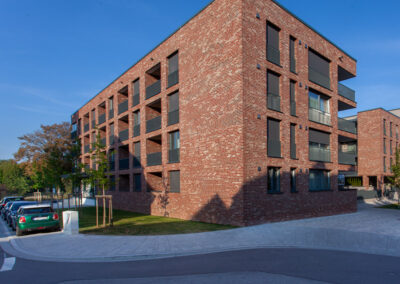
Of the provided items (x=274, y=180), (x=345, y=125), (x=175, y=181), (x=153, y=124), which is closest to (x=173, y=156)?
(x=175, y=181)

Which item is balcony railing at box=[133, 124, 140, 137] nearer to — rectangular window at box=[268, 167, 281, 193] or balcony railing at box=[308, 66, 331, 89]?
rectangular window at box=[268, 167, 281, 193]

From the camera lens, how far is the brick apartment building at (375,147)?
119ft

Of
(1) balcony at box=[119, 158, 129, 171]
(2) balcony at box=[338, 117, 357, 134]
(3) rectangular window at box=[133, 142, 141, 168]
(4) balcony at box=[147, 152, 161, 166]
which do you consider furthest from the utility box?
(2) balcony at box=[338, 117, 357, 134]

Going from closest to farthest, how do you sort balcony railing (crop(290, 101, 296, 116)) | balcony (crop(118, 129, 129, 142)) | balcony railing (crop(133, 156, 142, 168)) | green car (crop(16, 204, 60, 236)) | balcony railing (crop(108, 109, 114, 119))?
1. green car (crop(16, 204, 60, 236))
2. balcony railing (crop(290, 101, 296, 116))
3. balcony railing (crop(133, 156, 142, 168))
4. balcony (crop(118, 129, 129, 142))
5. balcony railing (crop(108, 109, 114, 119))

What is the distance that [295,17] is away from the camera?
18078mm

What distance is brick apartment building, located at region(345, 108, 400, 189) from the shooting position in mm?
36281

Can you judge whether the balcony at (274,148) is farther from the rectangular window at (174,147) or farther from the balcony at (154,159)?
the balcony at (154,159)

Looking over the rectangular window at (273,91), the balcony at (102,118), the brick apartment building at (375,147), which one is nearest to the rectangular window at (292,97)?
the rectangular window at (273,91)

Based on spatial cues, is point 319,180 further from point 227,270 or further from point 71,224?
point 71,224

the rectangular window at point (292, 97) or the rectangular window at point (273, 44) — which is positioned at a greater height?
the rectangular window at point (273, 44)

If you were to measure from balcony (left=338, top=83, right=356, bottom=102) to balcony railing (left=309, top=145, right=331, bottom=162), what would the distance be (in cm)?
553

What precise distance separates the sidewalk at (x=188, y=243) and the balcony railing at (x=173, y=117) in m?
8.86

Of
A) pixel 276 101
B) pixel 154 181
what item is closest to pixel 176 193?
pixel 154 181

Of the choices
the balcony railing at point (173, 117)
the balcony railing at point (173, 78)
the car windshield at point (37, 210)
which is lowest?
the car windshield at point (37, 210)
